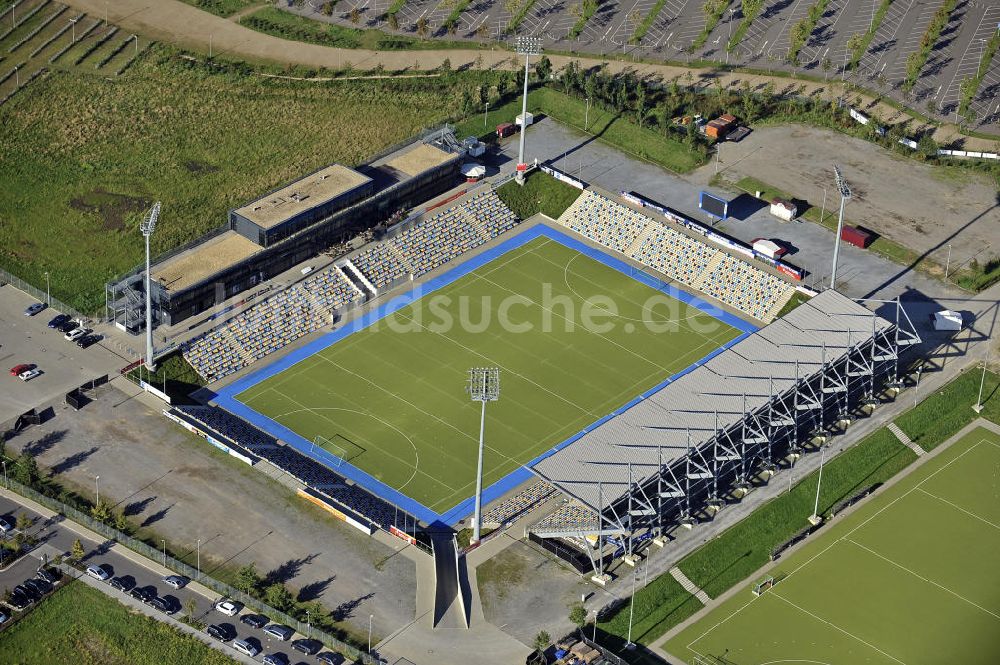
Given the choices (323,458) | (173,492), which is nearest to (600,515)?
(323,458)

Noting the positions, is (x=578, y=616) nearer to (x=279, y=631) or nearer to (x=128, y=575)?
(x=279, y=631)

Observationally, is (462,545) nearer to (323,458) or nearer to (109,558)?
(323,458)

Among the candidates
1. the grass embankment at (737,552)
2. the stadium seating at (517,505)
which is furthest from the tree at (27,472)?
the grass embankment at (737,552)

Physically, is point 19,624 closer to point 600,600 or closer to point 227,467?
point 227,467

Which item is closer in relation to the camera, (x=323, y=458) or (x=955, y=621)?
(x=955, y=621)

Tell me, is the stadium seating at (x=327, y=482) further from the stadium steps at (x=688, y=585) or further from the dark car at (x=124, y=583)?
the stadium steps at (x=688, y=585)

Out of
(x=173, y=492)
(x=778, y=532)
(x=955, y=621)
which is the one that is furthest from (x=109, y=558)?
(x=955, y=621)
